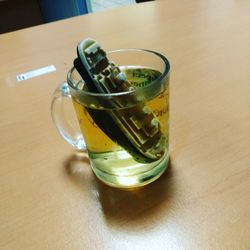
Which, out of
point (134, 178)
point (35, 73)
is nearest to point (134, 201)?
point (134, 178)

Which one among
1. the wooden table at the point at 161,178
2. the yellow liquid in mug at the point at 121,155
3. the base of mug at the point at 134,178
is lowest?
the wooden table at the point at 161,178

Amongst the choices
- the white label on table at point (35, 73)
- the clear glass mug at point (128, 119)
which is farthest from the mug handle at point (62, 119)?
the white label on table at point (35, 73)

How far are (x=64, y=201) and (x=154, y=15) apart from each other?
647 mm

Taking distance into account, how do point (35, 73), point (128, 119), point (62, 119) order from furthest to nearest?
point (35, 73), point (62, 119), point (128, 119)

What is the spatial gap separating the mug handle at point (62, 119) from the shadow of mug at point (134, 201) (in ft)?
0.15

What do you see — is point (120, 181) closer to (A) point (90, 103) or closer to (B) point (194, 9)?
(A) point (90, 103)

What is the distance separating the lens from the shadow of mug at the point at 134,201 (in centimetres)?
31

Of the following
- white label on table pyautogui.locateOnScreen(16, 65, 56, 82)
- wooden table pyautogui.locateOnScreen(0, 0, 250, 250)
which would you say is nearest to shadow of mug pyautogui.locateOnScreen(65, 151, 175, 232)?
wooden table pyautogui.locateOnScreen(0, 0, 250, 250)

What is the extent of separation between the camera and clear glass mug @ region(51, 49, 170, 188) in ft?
0.95

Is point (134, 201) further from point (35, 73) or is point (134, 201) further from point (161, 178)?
point (35, 73)

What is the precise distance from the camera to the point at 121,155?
32 centimetres

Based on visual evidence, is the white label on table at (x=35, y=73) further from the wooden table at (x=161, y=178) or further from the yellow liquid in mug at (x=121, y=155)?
the yellow liquid in mug at (x=121, y=155)

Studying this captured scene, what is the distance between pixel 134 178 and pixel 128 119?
8cm

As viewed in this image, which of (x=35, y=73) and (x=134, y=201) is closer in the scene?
(x=134, y=201)
